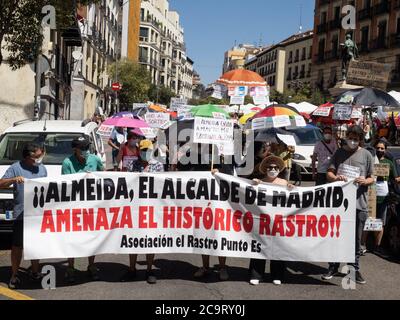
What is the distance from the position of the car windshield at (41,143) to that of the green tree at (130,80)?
141 ft

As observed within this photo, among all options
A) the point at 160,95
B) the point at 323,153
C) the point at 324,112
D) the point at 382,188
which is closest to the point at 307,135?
the point at 324,112

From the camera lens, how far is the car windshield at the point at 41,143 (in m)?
8.57

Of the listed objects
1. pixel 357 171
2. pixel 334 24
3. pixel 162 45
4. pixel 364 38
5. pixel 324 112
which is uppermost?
pixel 162 45

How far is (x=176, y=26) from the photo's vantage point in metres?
117

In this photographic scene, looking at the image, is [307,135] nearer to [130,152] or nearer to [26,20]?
[26,20]

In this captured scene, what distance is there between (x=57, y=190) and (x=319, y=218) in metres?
3.08

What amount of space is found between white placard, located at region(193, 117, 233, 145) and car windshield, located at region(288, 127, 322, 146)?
10952 mm

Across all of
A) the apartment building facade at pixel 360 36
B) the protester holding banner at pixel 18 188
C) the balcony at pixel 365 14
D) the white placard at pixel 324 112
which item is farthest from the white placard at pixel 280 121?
the balcony at pixel 365 14

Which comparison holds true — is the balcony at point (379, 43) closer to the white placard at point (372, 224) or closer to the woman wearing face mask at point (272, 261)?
the white placard at point (372, 224)

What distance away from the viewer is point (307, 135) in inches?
720

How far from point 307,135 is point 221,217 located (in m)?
12.6

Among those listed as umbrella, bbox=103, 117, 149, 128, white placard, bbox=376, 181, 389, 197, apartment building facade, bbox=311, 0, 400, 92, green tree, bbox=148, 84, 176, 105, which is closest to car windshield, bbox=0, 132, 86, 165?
umbrella, bbox=103, 117, 149, 128

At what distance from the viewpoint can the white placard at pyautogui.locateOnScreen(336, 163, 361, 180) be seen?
6455 mm

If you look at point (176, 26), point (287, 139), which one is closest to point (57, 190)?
point (287, 139)
